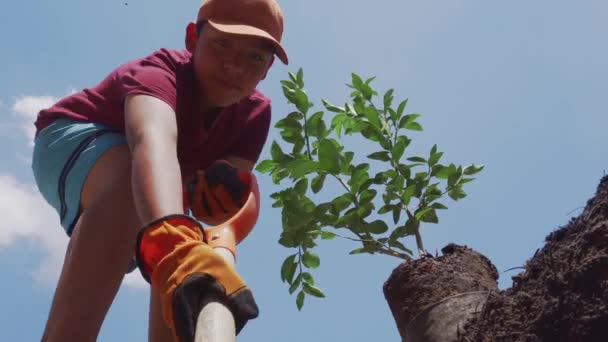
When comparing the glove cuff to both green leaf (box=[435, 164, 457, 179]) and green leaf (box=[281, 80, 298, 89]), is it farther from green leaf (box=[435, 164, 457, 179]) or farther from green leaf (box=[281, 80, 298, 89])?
green leaf (box=[281, 80, 298, 89])

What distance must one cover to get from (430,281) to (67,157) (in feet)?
3.27

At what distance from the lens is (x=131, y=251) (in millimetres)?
1509

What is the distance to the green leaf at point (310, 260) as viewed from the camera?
103 inches

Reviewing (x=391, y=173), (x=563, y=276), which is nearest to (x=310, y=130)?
(x=391, y=173)

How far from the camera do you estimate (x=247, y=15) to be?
1.63 metres

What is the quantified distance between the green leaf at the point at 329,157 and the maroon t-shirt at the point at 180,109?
41 centimetres

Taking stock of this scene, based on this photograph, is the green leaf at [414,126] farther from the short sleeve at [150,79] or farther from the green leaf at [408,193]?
the short sleeve at [150,79]

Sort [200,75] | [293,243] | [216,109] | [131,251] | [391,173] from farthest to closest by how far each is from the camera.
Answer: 1. [293,243]
2. [391,173]
3. [216,109]
4. [200,75]
5. [131,251]

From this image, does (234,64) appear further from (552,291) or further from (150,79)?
(552,291)

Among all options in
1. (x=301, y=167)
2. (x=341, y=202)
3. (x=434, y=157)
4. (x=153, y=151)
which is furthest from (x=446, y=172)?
(x=153, y=151)

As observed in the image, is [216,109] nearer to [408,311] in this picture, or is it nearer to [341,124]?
[408,311]

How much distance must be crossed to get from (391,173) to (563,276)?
38.5 inches

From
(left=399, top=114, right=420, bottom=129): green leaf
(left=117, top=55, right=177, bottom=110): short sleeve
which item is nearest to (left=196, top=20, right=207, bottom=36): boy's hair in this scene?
(left=117, top=55, right=177, bottom=110): short sleeve

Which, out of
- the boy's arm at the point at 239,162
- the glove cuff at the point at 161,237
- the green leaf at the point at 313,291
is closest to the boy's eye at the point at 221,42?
the boy's arm at the point at 239,162
